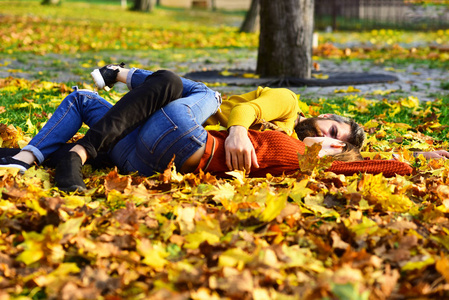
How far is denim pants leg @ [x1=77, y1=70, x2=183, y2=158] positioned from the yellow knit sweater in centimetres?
40

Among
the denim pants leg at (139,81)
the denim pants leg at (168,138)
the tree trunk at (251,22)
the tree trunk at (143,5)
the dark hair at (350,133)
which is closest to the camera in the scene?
the denim pants leg at (168,138)

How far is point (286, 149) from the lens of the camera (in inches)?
116

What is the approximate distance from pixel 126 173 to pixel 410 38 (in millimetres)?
12705

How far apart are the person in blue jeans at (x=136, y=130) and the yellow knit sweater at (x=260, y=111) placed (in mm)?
205

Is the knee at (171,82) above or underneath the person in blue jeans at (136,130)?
above

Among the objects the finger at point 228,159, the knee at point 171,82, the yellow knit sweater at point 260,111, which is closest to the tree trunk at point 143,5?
the yellow knit sweater at point 260,111

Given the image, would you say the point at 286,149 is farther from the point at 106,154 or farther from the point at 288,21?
the point at 288,21

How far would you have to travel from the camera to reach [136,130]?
10.1ft

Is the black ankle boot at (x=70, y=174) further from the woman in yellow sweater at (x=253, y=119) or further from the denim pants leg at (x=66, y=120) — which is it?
the woman in yellow sweater at (x=253, y=119)

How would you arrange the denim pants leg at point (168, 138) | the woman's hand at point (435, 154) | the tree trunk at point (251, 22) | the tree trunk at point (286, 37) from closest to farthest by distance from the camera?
1. the denim pants leg at point (168, 138)
2. the woman's hand at point (435, 154)
3. the tree trunk at point (286, 37)
4. the tree trunk at point (251, 22)

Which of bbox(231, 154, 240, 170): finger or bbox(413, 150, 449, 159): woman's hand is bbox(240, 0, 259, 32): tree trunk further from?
bbox(231, 154, 240, 170): finger

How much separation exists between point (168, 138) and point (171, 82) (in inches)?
13.7

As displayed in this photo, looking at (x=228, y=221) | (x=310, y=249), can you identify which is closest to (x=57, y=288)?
→ (x=228, y=221)

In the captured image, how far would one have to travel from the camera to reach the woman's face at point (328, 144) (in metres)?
3.17
